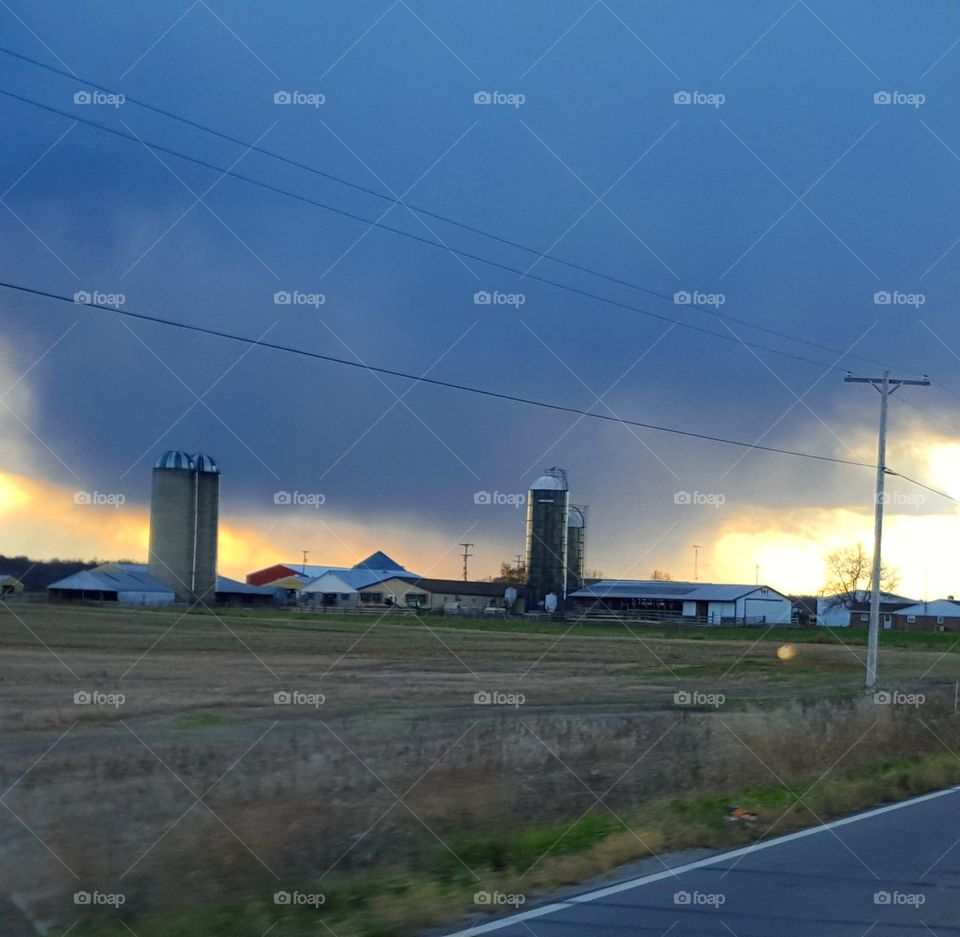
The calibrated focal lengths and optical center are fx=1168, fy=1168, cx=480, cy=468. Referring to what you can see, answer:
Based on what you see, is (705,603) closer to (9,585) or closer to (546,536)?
(546,536)

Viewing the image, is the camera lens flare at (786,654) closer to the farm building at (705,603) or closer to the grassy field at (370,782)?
the grassy field at (370,782)

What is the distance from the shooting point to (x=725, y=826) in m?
12.8

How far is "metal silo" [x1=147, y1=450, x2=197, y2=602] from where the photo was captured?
60.7 meters

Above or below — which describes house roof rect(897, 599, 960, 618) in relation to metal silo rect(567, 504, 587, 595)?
below

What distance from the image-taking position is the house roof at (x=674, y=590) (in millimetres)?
108312

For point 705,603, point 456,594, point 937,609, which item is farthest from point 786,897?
point 937,609

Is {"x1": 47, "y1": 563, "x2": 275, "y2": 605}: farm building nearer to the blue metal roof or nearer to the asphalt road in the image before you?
the blue metal roof

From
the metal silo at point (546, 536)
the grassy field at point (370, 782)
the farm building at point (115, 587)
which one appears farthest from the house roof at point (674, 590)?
the grassy field at point (370, 782)

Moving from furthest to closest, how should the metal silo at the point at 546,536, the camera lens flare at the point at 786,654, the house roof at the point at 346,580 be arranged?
1. the house roof at the point at 346,580
2. the metal silo at the point at 546,536
3. the camera lens flare at the point at 786,654

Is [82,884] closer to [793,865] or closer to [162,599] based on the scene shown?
[793,865]

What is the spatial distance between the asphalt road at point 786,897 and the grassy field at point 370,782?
2.28ft

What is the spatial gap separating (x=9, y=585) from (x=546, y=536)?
4191cm

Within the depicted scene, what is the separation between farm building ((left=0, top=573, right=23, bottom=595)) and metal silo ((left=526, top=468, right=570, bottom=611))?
131 ft

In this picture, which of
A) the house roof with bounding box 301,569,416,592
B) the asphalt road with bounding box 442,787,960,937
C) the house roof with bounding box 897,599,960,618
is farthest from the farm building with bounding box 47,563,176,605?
the house roof with bounding box 897,599,960,618
